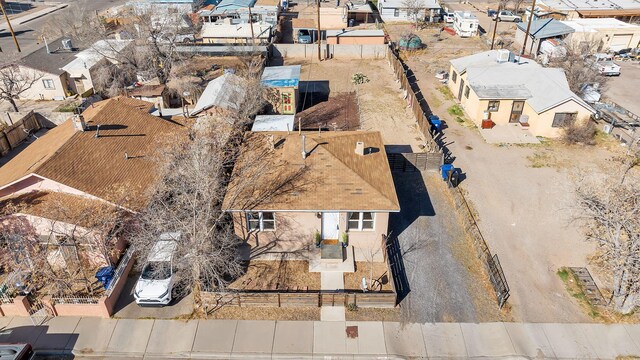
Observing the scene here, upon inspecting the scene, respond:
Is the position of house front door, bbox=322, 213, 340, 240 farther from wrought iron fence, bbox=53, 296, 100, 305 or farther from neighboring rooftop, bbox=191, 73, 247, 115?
neighboring rooftop, bbox=191, 73, 247, 115

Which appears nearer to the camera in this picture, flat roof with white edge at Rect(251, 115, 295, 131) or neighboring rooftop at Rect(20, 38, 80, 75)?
flat roof with white edge at Rect(251, 115, 295, 131)

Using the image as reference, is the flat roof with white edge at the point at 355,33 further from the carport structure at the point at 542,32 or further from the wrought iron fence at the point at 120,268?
the wrought iron fence at the point at 120,268

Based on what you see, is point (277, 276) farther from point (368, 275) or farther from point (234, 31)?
point (234, 31)

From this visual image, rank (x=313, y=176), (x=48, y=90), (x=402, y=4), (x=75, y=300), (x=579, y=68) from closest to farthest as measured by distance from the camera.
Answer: (x=75, y=300)
(x=313, y=176)
(x=579, y=68)
(x=48, y=90)
(x=402, y=4)

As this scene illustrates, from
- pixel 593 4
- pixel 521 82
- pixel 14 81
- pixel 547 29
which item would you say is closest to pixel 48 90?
pixel 14 81

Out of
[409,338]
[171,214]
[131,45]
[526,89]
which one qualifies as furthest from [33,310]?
[526,89]

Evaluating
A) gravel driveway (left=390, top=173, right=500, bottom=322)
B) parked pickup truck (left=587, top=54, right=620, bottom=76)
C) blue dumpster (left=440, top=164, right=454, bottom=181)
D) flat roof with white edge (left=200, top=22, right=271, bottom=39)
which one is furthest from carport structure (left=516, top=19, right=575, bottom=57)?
gravel driveway (left=390, top=173, right=500, bottom=322)

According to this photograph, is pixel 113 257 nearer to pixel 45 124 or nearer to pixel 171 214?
pixel 171 214
